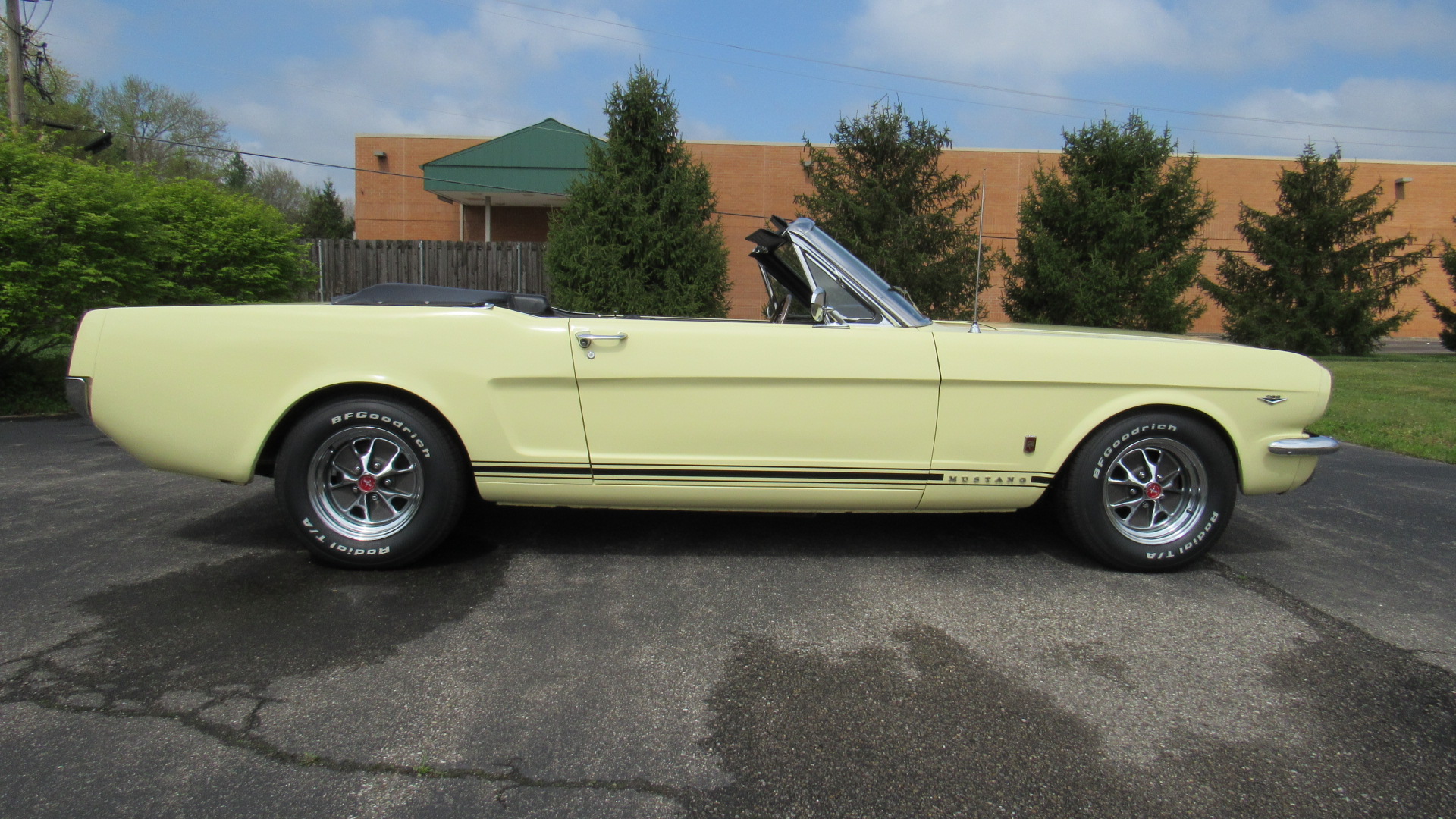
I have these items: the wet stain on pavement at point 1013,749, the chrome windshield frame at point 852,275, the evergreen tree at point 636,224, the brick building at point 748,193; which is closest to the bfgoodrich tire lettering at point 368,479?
the wet stain on pavement at point 1013,749

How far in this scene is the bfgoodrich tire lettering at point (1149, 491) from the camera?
11.5ft

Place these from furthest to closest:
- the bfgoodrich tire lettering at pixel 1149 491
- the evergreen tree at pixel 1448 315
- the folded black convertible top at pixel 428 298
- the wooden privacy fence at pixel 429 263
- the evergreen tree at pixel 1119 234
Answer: the evergreen tree at pixel 1448 315, the wooden privacy fence at pixel 429 263, the evergreen tree at pixel 1119 234, the folded black convertible top at pixel 428 298, the bfgoodrich tire lettering at pixel 1149 491

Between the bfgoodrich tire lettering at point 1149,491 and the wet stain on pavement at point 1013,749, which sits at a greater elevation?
the bfgoodrich tire lettering at point 1149,491

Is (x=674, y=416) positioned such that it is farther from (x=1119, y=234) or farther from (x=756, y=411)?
(x=1119, y=234)

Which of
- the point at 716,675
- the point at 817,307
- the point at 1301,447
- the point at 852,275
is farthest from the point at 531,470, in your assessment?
the point at 1301,447

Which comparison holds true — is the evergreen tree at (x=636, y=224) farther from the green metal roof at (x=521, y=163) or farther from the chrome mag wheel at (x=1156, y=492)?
the chrome mag wheel at (x=1156, y=492)

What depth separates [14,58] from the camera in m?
15.3

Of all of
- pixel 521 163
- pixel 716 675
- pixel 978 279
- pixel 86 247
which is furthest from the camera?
pixel 521 163

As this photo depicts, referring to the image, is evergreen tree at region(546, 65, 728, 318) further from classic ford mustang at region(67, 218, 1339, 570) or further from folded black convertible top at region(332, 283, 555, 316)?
classic ford mustang at region(67, 218, 1339, 570)

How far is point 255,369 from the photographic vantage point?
11.1 ft

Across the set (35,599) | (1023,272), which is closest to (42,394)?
(35,599)

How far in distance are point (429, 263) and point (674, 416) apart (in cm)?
1571

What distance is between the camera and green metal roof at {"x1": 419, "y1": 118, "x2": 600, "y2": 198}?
2208 centimetres

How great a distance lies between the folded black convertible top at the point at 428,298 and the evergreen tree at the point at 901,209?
1056cm
